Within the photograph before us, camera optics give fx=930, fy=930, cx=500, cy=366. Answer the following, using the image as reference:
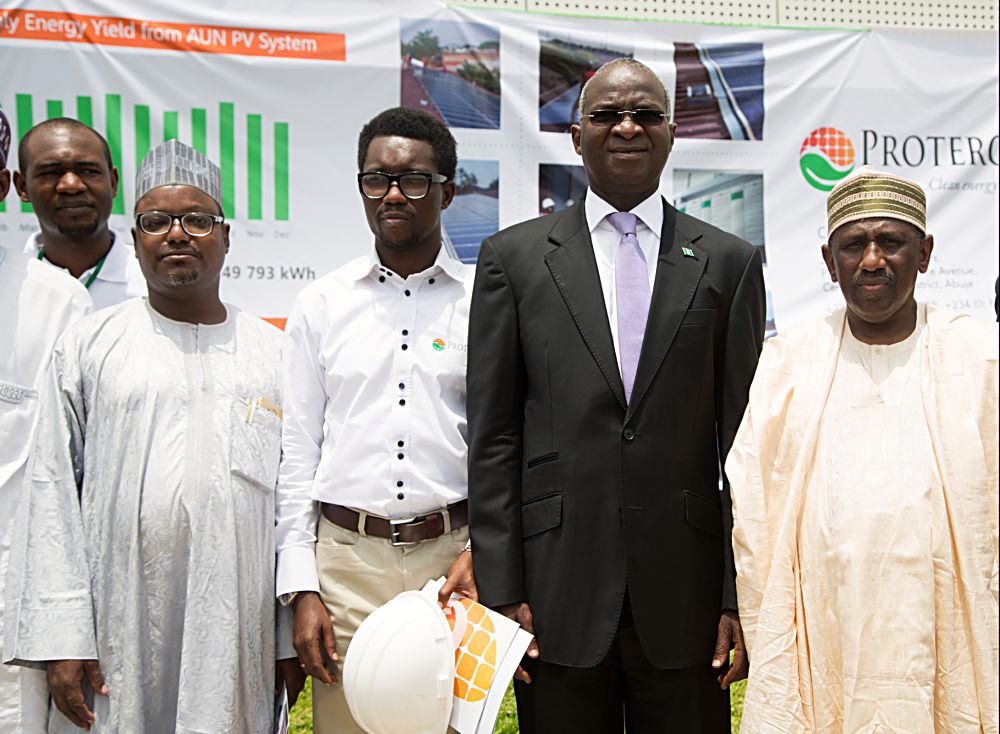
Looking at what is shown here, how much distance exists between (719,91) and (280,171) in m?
2.22

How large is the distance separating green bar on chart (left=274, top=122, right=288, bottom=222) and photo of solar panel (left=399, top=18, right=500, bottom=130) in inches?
22.9

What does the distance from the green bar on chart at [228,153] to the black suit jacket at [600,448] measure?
2.42m

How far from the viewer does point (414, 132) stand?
249 centimetres

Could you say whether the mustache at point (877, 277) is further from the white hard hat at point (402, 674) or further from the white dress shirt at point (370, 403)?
the white hard hat at point (402, 674)

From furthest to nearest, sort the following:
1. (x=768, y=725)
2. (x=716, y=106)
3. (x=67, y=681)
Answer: (x=716, y=106)
(x=67, y=681)
(x=768, y=725)

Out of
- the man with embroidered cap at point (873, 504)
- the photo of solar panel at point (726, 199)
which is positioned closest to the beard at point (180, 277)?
the man with embroidered cap at point (873, 504)

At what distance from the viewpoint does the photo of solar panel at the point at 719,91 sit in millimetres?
4672

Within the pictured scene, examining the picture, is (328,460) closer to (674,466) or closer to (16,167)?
(674,466)

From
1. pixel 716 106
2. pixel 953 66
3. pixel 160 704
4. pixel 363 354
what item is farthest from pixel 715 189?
pixel 160 704

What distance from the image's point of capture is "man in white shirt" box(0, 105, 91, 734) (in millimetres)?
2256

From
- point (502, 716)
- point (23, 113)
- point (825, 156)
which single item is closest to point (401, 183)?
point (23, 113)

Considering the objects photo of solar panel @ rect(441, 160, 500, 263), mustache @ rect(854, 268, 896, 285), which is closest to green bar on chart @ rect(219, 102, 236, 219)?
photo of solar panel @ rect(441, 160, 500, 263)

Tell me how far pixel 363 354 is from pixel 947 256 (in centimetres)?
370

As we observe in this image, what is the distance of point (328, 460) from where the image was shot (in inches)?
94.8
